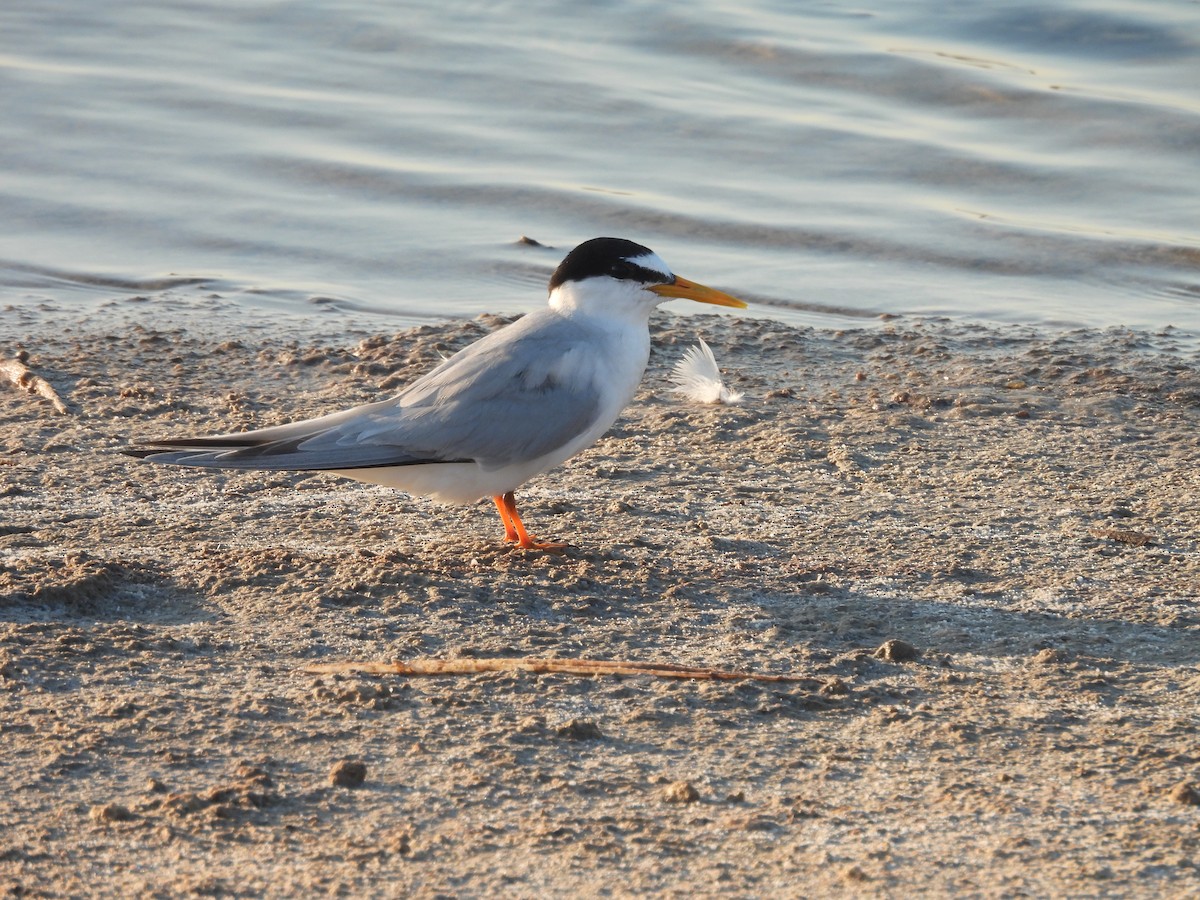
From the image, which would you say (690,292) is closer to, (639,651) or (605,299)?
(605,299)

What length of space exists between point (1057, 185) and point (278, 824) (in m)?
7.20

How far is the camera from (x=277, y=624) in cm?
404

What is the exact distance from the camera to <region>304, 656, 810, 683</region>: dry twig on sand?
375 cm

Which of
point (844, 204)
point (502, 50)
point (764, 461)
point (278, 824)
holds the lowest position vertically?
point (278, 824)

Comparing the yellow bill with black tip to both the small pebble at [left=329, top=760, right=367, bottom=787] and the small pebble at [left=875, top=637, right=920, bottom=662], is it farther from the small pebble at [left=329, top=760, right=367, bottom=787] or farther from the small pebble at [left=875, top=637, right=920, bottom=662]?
the small pebble at [left=329, top=760, right=367, bottom=787]

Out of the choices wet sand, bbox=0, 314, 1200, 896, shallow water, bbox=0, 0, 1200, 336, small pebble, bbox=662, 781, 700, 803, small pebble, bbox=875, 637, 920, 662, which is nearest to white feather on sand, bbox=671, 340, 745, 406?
wet sand, bbox=0, 314, 1200, 896

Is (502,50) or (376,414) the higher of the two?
(502,50)

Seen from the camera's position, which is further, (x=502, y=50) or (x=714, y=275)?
(x=502, y=50)

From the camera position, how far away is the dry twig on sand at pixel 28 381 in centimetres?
584

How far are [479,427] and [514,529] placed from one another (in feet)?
1.05

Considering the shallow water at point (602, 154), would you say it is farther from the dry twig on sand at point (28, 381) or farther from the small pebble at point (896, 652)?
the small pebble at point (896, 652)

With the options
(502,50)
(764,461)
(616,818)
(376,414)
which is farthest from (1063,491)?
(502,50)

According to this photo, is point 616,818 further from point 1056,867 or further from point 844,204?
point 844,204

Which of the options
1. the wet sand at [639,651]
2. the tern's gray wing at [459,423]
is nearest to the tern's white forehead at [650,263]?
the tern's gray wing at [459,423]
